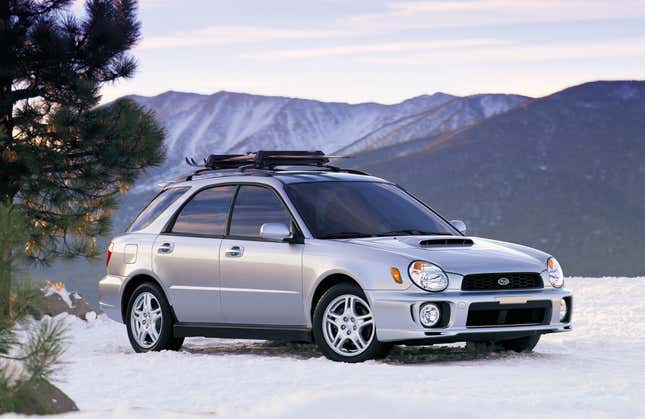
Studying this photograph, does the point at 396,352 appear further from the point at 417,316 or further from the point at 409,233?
the point at 417,316

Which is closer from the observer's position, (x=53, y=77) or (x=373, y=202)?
(x=373, y=202)

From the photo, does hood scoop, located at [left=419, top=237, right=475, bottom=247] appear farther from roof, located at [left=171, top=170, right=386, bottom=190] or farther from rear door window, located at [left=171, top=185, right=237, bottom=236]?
rear door window, located at [left=171, top=185, right=237, bottom=236]

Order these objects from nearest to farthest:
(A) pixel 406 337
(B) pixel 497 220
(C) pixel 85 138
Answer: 1. (A) pixel 406 337
2. (C) pixel 85 138
3. (B) pixel 497 220

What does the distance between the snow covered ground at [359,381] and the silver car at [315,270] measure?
309 millimetres

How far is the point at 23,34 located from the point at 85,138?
2.57 meters

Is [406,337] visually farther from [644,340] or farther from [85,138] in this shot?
Answer: [85,138]

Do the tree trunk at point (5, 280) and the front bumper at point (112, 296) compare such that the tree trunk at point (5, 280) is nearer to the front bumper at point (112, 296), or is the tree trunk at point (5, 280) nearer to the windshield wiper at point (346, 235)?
the windshield wiper at point (346, 235)

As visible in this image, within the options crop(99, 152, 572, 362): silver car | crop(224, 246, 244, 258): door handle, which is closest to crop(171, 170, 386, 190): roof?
crop(99, 152, 572, 362): silver car

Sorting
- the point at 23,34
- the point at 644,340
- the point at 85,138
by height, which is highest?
the point at 23,34

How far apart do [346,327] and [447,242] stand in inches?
50.2

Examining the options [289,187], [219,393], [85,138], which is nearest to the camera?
[219,393]

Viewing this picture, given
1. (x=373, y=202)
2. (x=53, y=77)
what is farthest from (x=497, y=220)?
(x=373, y=202)

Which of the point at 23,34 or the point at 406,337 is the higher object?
the point at 23,34

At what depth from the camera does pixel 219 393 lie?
27.7 feet
